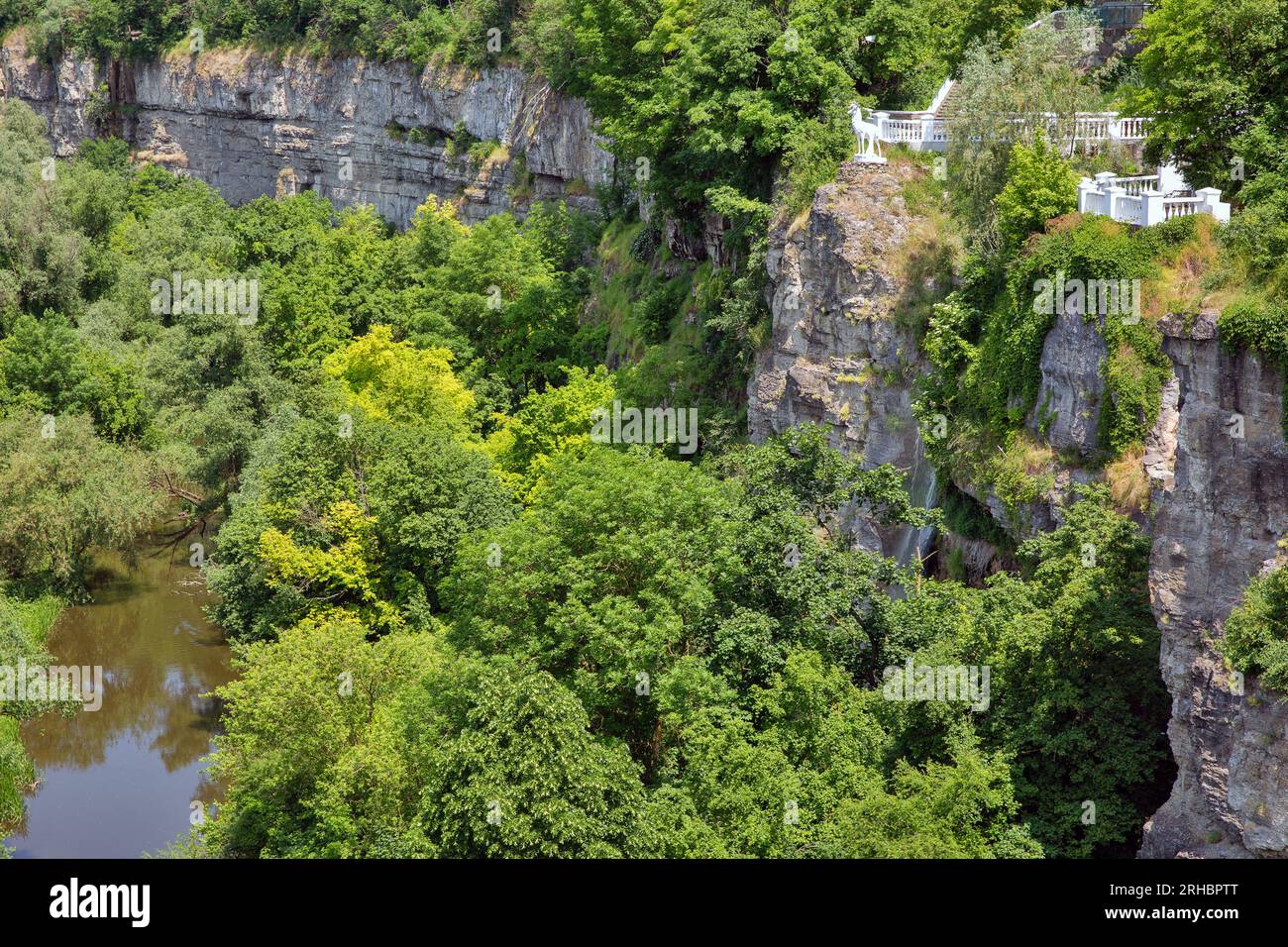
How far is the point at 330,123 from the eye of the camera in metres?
72.6

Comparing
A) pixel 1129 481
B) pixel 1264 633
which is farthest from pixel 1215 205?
pixel 1264 633

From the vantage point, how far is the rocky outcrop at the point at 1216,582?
19.2m

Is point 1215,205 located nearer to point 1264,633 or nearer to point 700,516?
point 1264,633

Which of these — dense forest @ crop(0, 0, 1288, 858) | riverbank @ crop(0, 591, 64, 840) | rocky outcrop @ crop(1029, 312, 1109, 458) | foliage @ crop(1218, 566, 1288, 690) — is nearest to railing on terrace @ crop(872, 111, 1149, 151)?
dense forest @ crop(0, 0, 1288, 858)

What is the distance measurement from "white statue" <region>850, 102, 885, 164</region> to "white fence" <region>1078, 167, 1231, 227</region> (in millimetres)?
6123

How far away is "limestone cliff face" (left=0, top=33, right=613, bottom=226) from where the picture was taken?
196 ft

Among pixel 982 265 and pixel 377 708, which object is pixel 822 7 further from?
pixel 377 708

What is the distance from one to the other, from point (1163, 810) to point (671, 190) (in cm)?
2395

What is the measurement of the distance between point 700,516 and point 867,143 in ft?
30.6

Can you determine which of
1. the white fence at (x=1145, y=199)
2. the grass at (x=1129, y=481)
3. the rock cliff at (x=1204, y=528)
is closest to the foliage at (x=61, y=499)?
the rock cliff at (x=1204, y=528)

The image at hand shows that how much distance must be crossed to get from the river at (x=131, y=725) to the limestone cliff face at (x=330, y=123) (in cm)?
2117

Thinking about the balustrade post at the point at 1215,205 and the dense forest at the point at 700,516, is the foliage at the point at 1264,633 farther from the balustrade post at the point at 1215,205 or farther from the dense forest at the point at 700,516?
the balustrade post at the point at 1215,205

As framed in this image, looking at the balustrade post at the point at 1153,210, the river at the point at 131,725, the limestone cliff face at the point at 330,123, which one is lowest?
the river at the point at 131,725

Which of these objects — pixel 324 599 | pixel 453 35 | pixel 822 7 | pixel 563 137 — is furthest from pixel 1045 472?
pixel 453 35
